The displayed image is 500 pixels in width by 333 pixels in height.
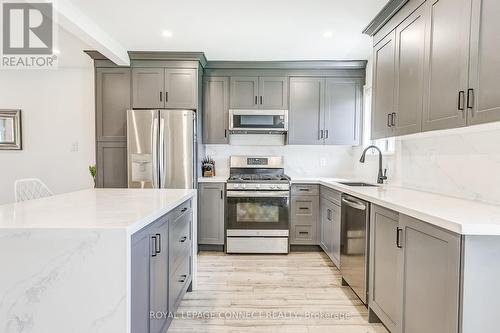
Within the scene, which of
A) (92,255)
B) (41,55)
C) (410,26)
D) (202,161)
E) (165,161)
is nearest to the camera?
(92,255)

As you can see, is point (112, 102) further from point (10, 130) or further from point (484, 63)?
point (484, 63)

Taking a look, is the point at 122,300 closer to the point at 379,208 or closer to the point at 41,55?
the point at 379,208

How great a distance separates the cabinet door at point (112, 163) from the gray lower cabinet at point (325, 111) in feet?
7.24

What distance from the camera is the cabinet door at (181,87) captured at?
3.69 meters

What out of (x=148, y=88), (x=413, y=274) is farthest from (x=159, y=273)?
(x=148, y=88)

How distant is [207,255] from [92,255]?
2618 millimetres

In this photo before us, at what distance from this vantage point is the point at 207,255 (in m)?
3.71

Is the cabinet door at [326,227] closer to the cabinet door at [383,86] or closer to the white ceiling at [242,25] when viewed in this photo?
the cabinet door at [383,86]

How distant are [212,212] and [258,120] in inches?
53.6

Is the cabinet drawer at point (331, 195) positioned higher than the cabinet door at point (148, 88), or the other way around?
the cabinet door at point (148, 88)

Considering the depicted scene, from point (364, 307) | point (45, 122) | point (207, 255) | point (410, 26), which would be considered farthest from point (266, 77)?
point (45, 122)

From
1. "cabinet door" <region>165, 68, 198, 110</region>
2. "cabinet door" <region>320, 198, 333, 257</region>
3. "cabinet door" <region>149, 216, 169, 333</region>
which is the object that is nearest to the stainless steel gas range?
"cabinet door" <region>320, 198, 333, 257</region>

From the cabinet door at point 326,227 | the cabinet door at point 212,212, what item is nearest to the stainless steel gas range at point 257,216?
the cabinet door at point 212,212

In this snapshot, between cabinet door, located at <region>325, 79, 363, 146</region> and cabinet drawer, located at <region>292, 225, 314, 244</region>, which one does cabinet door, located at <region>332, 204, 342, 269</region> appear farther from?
cabinet door, located at <region>325, 79, 363, 146</region>
